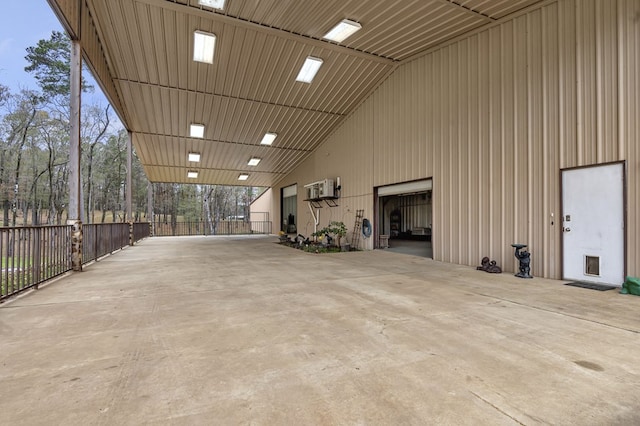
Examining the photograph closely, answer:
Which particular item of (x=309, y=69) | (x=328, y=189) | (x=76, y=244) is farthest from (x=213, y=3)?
(x=328, y=189)

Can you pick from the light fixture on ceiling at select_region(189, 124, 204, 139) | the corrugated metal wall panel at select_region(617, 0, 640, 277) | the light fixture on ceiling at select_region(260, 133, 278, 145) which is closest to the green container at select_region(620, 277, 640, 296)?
the corrugated metal wall panel at select_region(617, 0, 640, 277)

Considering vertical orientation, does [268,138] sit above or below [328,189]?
above

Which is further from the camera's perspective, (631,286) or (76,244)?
(76,244)

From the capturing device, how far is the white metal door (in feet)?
14.9

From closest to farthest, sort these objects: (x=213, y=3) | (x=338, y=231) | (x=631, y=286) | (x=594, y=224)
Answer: (x=631, y=286), (x=594, y=224), (x=213, y=3), (x=338, y=231)

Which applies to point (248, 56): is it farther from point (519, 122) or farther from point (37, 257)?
point (519, 122)

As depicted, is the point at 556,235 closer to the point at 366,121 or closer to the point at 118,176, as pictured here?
the point at 366,121

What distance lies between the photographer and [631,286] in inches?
162

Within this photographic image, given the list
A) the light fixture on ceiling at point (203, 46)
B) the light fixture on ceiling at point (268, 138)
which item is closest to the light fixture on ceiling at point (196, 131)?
the light fixture on ceiling at point (268, 138)

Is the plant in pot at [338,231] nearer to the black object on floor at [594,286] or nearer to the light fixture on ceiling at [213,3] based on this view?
the black object on floor at [594,286]

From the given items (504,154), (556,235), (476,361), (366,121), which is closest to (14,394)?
(476,361)

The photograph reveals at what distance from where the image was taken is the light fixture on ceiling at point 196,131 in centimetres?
1147

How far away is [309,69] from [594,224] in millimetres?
7684

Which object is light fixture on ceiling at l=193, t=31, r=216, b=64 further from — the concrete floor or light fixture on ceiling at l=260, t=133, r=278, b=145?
the concrete floor
